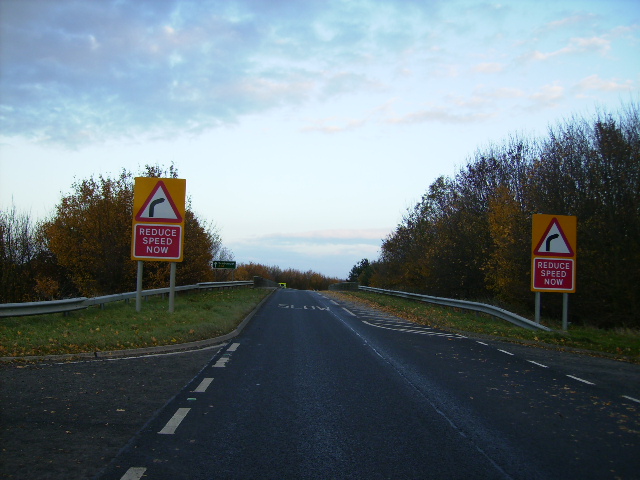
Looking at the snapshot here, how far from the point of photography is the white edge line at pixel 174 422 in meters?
5.78

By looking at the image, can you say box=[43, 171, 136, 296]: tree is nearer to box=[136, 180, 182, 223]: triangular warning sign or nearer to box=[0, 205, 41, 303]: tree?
box=[0, 205, 41, 303]: tree

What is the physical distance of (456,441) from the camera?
565 cm

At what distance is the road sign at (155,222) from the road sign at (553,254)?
1062cm

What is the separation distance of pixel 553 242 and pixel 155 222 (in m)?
11.8

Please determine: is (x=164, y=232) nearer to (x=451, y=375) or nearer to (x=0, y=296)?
(x=451, y=375)

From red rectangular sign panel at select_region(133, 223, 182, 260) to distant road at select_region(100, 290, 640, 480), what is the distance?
6.34 metres

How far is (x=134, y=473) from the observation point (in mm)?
4570

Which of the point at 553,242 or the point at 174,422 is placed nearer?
the point at 174,422

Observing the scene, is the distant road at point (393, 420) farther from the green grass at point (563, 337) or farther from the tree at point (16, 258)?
the tree at point (16, 258)

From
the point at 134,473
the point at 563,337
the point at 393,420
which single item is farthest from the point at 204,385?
the point at 563,337

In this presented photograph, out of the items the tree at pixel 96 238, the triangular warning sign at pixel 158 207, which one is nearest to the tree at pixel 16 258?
the tree at pixel 96 238

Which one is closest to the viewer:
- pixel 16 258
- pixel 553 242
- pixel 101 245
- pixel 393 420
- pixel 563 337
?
pixel 393 420

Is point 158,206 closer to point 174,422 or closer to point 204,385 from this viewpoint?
point 204,385

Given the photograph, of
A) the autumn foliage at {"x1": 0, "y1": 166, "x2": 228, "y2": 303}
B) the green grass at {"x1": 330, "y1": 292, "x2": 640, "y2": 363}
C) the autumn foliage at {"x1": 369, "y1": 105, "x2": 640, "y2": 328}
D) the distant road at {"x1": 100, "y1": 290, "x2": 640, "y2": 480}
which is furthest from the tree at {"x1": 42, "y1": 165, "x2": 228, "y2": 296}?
the distant road at {"x1": 100, "y1": 290, "x2": 640, "y2": 480}
